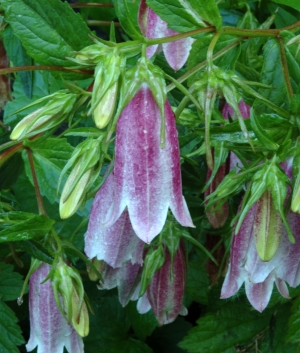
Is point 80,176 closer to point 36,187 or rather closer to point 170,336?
point 36,187

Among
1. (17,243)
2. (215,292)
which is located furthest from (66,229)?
(17,243)

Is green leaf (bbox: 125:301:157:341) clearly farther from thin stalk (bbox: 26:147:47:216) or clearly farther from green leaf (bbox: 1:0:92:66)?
green leaf (bbox: 1:0:92:66)

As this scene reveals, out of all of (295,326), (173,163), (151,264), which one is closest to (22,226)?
(151,264)

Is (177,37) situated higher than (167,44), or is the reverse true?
(177,37)

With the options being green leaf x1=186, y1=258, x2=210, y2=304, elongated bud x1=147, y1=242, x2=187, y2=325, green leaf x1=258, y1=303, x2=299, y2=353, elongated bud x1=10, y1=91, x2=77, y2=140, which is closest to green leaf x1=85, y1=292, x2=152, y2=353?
green leaf x1=186, y1=258, x2=210, y2=304

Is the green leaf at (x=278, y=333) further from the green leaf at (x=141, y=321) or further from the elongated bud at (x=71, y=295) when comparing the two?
the elongated bud at (x=71, y=295)

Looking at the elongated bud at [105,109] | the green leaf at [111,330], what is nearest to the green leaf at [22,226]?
the elongated bud at [105,109]
